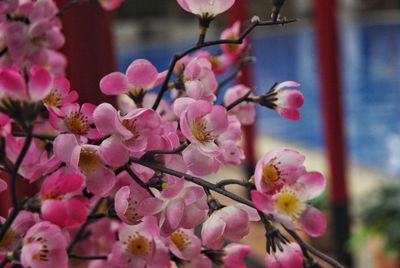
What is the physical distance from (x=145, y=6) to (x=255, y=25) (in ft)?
50.4

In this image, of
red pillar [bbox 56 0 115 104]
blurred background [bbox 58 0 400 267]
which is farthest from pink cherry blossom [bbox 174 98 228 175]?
red pillar [bbox 56 0 115 104]

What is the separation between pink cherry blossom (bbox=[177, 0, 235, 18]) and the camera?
40 cm

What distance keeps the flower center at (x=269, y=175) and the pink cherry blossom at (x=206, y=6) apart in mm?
111

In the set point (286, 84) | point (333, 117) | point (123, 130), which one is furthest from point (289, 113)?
point (333, 117)

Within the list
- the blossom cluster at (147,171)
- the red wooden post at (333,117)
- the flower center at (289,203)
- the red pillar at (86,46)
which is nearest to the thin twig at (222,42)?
the blossom cluster at (147,171)

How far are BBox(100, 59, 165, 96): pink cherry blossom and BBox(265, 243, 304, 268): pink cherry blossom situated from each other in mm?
154

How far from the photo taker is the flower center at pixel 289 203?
13.6 inches

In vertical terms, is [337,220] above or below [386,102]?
above

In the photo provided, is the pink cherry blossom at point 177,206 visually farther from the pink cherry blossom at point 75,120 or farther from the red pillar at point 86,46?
the red pillar at point 86,46

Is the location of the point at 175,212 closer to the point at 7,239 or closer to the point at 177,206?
the point at 177,206

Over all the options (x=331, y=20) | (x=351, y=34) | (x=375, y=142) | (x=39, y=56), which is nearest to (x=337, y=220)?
(x=331, y=20)

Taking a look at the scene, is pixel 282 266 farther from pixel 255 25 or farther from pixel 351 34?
pixel 351 34

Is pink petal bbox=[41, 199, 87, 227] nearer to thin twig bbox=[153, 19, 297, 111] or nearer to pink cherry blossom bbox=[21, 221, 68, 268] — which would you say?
pink cherry blossom bbox=[21, 221, 68, 268]

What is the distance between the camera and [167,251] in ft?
1.41
